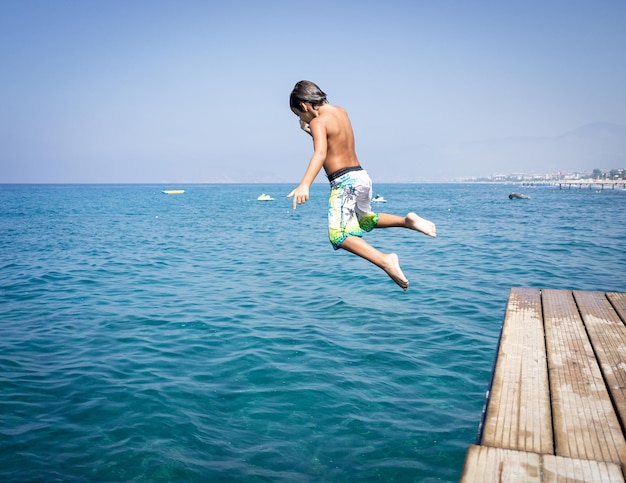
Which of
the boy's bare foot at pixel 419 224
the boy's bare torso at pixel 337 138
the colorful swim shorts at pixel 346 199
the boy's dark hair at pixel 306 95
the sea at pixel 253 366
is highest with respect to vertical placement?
the boy's dark hair at pixel 306 95

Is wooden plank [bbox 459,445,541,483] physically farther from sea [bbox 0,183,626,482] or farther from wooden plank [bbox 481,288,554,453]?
sea [bbox 0,183,626,482]

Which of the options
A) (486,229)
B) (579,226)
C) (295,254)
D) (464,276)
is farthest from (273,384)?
(579,226)

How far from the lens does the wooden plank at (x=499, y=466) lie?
8.14ft

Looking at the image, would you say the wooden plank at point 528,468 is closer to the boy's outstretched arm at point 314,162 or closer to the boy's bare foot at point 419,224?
the boy's outstretched arm at point 314,162

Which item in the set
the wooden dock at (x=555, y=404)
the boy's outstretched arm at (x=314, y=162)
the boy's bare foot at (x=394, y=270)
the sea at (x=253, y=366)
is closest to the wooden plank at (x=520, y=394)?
the wooden dock at (x=555, y=404)

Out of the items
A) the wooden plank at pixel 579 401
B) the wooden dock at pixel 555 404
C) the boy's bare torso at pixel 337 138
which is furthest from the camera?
the boy's bare torso at pixel 337 138

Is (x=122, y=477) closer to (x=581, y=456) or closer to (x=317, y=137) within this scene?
(x=317, y=137)

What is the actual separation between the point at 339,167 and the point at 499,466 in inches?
125

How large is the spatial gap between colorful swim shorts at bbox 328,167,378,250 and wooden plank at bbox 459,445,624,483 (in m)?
2.60

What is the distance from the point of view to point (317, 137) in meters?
4.61

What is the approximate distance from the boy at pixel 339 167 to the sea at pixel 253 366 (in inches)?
102

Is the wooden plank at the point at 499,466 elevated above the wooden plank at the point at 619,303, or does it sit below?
below

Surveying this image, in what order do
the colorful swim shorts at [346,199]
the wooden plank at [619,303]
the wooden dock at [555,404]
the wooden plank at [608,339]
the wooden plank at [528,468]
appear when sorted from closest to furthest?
the wooden plank at [528,468] < the wooden dock at [555,404] < the wooden plank at [608,339] < the colorful swim shorts at [346,199] < the wooden plank at [619,303]

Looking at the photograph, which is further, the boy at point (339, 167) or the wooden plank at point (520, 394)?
the boy at point (339, 167)
